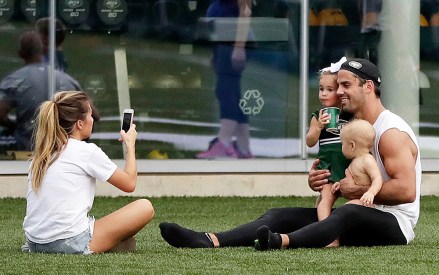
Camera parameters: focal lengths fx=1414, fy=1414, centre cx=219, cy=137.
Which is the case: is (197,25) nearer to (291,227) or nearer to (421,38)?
(421,38)

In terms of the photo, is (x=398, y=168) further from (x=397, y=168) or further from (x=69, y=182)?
(x=69, y=182)

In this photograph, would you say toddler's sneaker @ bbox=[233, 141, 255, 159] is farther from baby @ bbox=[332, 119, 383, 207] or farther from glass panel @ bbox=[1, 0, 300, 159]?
baby @ bbox=[332, 119, 383, 207]

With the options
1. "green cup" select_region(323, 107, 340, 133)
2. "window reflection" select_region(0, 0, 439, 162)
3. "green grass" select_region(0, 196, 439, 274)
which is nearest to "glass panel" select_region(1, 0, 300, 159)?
"window reflection" select_region(0, 0, 439, 162)

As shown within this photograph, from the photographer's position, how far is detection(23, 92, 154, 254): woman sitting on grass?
7426 mm

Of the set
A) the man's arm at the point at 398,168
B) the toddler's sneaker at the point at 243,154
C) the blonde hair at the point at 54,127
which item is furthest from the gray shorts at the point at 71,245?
the toddler's sneaker at the point at 243,154

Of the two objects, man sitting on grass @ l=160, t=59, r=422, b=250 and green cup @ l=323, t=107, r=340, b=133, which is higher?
green cup @ l=323, t=107, r=340, b=133

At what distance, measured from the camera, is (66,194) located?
7.43 metres

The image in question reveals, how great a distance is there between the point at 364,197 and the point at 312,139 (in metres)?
0.62

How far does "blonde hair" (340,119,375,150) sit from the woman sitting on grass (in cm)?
119

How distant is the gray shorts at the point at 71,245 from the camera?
7.45 m

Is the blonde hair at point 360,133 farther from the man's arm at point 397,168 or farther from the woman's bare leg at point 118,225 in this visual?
the woman's bare leg at point 118,225

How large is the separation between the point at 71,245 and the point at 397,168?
71.0 inches

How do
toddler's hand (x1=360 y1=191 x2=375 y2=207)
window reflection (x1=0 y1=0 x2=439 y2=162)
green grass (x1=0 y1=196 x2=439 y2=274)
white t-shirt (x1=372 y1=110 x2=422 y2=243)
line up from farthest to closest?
window reflection (x1=0 y1=0 x2=439 y2=162), white t-shirt (x1=372 y1=110 x2=422 y2=243), toddler's hand (x1=360 y1=191 x2=375 y2=207), green grass (x1=0 y1=196 x2=439 y2=274)

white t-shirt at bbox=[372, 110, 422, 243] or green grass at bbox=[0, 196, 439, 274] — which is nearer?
green grass at bbox=[0, 196, 439, 274]
